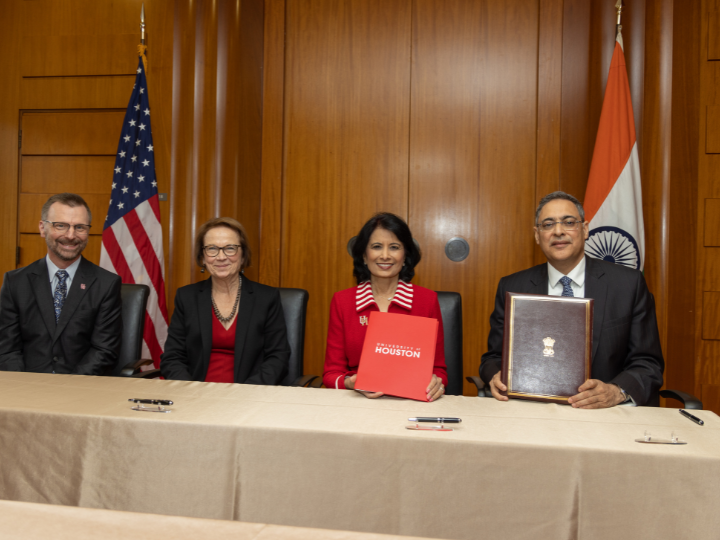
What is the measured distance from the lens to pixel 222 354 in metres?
2.45

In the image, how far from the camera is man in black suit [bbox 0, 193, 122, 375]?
7.91ft

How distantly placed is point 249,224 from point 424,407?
97.0 inches

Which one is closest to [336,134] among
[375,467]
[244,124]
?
[244,124]

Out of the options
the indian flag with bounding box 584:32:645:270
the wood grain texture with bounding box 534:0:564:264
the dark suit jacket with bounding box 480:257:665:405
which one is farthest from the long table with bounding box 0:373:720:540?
the wood grain texture with bounding box 534:0:564:264

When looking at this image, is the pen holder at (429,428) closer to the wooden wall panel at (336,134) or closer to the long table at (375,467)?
the long table at (375,467)

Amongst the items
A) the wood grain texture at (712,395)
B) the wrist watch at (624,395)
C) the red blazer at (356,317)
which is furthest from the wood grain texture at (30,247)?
the wood grain texture at (712,395)

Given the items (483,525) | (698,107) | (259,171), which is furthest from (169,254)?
(698,107)

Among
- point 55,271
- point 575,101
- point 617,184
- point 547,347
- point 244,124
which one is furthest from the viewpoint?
point 244,124

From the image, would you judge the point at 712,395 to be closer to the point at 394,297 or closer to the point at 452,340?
the point at 452,340

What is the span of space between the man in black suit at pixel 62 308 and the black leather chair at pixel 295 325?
846mm

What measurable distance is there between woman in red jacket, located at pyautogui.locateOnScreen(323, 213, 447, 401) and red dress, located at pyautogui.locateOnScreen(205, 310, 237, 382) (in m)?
0.49

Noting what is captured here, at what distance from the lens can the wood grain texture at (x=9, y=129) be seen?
3.92 metres

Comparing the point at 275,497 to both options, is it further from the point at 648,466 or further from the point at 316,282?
the point at 316,282

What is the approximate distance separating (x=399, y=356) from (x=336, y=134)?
8.07ft
